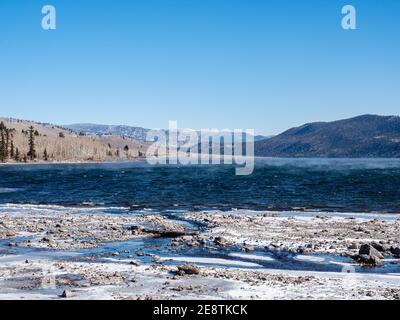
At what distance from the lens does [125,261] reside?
19641 mm

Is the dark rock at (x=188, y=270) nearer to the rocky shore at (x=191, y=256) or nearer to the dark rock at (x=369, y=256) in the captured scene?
the rocky shore at (x=191, y=256)

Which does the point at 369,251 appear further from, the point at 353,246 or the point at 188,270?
the point at 188,270

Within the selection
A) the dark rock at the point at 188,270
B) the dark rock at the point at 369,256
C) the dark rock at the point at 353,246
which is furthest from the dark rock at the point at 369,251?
the dark rock at the point at 188,270

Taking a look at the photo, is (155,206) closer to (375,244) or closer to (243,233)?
(243,233)

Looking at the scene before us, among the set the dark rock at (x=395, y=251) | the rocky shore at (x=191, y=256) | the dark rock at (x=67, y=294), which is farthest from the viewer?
the dark rock at (x=395, y=251)

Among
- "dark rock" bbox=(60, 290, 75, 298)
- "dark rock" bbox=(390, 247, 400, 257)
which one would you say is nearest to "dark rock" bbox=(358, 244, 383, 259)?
"dark rock" bbox=(390, 247, 400, 257)

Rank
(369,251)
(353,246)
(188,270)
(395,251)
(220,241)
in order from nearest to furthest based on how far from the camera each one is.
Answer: (188,270)
(369,251)
(395,251)
(353,246)
(220,241)

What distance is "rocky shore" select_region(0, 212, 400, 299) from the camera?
15.0m

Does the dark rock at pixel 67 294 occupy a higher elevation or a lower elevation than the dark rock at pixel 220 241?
higher

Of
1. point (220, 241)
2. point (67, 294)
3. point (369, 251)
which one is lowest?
point (220, 241)

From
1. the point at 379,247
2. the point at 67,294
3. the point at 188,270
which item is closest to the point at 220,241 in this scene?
the point at 188,270

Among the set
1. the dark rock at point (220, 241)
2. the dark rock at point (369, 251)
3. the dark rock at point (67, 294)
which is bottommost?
the dark rock at point (220, 241)

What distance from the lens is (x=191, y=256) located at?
21078mm

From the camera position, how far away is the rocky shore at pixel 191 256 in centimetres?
1495
